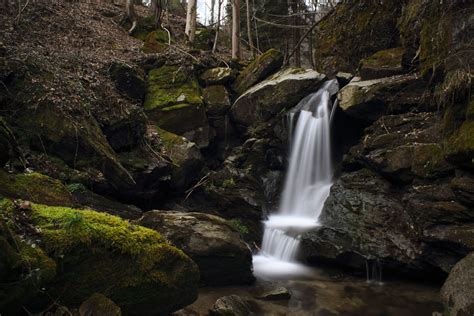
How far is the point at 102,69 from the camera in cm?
1177

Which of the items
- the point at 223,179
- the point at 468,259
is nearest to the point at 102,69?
the point at 223,179

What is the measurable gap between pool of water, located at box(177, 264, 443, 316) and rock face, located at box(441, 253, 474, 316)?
0.42 metres

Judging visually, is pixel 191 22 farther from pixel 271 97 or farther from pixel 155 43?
pixel 271 97

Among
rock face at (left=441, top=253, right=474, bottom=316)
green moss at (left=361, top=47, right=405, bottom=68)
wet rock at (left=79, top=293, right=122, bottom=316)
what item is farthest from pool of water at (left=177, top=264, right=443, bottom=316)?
green moss at (left=361, top=47, right=405, bottom=68)

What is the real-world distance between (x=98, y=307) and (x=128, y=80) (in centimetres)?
982

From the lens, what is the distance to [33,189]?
485cm

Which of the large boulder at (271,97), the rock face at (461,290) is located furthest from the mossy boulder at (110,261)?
the large boulder at (271,97)

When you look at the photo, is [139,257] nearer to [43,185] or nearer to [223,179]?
[43,185]

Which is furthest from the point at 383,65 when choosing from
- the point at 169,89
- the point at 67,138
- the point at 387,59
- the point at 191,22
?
the point at 191,22

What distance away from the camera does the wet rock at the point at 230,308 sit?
20.0 feet

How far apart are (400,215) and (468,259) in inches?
101

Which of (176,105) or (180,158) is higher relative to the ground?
(176,105)

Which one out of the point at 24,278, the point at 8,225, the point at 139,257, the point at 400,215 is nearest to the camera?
the point at 24,278

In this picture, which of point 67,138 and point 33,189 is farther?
point 67,138
